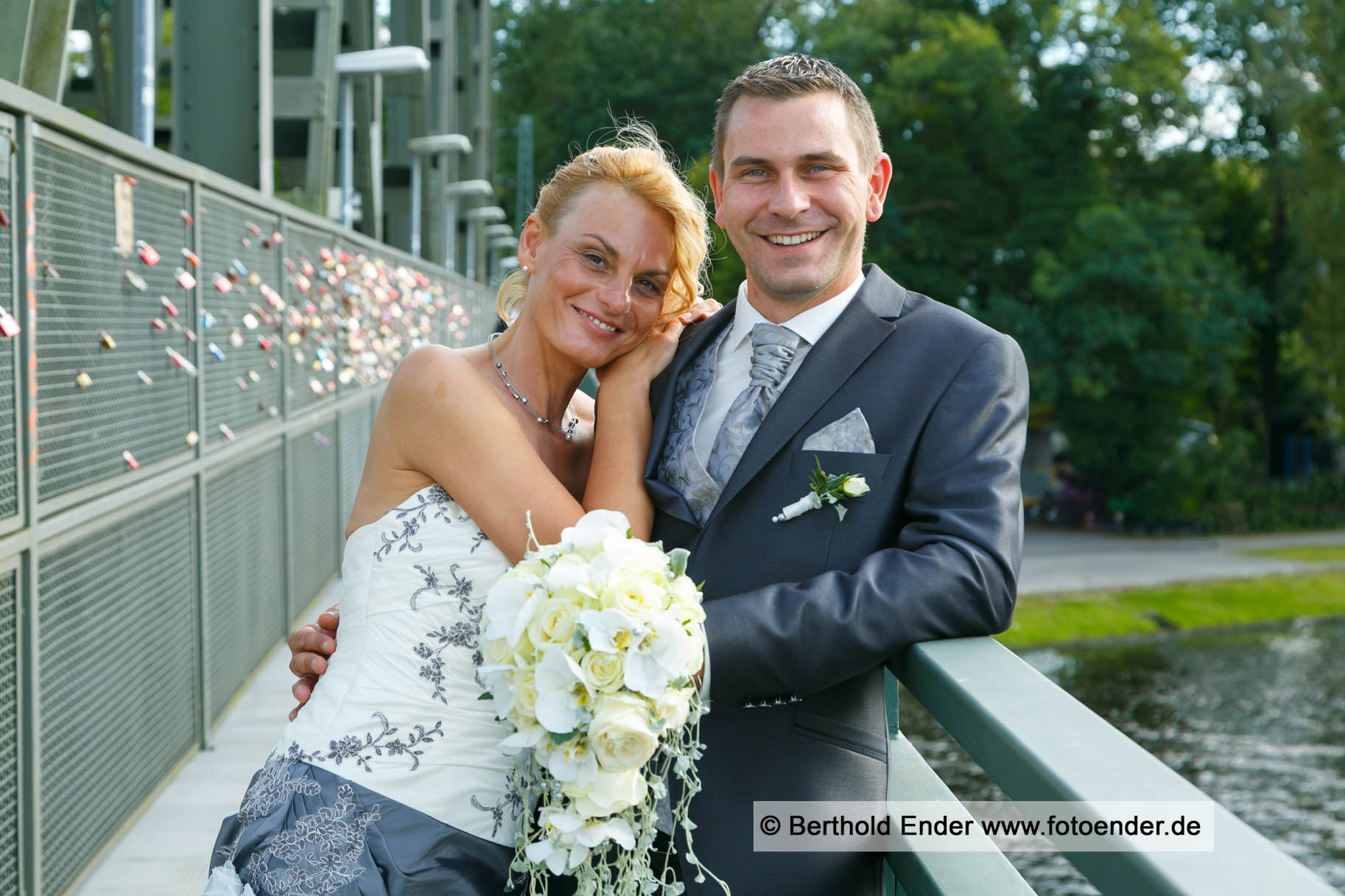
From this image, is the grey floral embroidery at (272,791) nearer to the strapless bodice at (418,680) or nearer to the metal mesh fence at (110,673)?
the strapless bodice at (418,680)

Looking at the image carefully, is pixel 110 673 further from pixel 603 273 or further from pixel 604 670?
pixel 604 670

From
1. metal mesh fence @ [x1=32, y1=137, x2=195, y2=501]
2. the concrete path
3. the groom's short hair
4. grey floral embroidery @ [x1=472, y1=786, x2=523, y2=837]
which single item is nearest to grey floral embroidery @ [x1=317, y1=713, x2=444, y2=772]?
grey floral embroidery @ [x1=472, y1=786, x2=523, y2=837]

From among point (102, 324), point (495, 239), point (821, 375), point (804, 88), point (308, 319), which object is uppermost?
point (804, 88)

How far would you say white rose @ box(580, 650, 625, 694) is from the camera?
1.72 m

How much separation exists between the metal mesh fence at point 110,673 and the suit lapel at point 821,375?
211 cm

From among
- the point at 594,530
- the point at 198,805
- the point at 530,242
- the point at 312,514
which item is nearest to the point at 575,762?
the point at 594,530

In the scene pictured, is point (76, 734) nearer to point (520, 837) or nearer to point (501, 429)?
point (501, 429)

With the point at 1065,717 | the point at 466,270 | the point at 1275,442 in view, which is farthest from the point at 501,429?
the point at 1275,442

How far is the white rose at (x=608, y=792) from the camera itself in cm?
177

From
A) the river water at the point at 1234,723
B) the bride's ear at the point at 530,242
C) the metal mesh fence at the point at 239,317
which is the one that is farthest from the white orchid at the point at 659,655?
the river water at the point at 1234,723

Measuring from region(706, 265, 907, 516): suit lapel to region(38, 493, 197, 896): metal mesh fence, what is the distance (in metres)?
2.11

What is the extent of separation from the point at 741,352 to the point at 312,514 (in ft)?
20.6

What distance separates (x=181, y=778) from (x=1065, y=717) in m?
4.12

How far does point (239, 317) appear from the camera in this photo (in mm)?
6383
